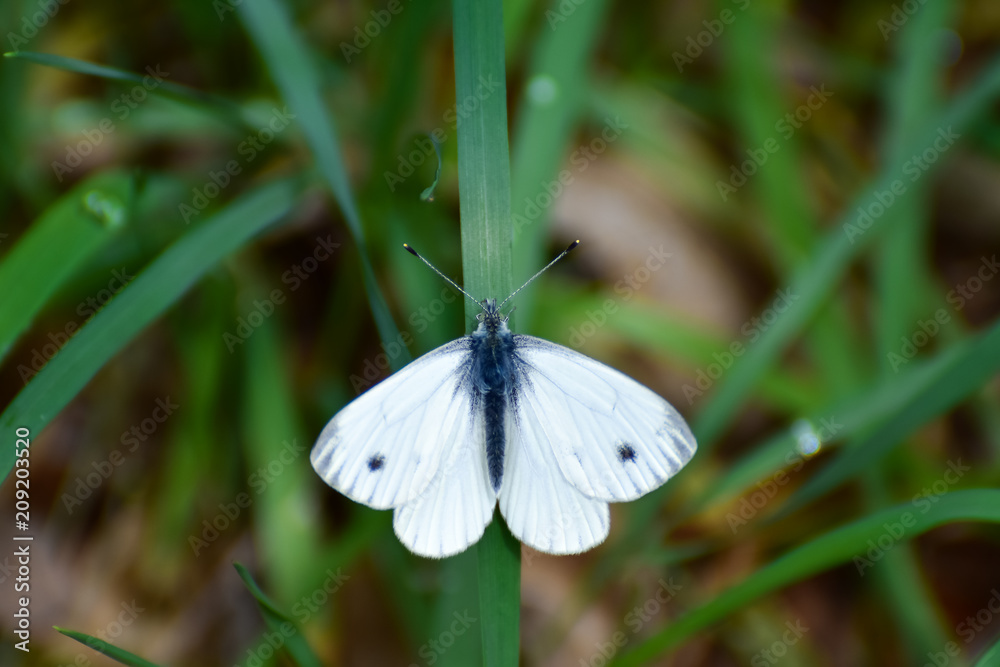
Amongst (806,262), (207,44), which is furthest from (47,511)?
(806,262)

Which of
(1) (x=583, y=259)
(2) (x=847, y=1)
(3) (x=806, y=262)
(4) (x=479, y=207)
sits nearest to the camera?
(4) (x=479, y=207)

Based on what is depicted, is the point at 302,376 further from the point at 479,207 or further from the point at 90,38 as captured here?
the point at 90,38

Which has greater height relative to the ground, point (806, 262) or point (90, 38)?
point (90, 38)

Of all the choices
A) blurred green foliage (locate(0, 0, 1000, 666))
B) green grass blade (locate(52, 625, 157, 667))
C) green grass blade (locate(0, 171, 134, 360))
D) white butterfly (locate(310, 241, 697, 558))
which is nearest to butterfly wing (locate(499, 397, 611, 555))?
white butterfly (locate(310, 241, 697, 558))

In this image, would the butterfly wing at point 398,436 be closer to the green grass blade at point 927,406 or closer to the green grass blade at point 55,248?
the green grass blade at point 55,248

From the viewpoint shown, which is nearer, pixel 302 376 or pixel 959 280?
pixel 302 376

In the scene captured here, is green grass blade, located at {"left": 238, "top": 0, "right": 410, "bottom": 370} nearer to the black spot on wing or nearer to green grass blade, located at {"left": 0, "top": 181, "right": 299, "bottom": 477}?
green grass blade, located at {"left": 0, "top": 181, "right": 299, "bottom": 477}

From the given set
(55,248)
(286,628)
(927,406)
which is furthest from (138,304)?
(927,406)

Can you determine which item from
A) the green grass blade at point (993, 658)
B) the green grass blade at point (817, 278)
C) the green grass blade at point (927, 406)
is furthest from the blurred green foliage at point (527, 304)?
the green grass blade at point (993, 658)
